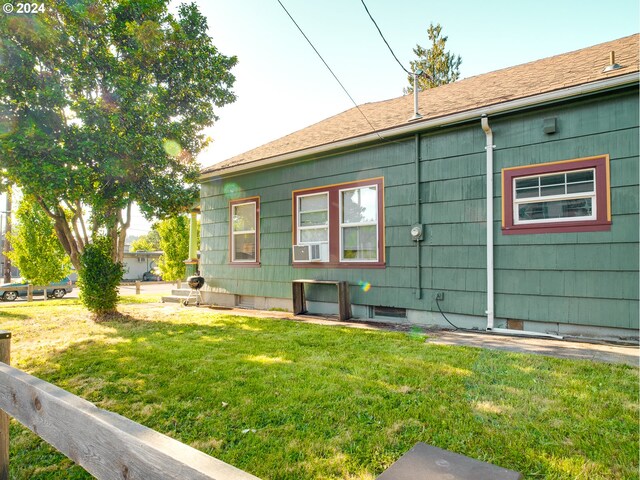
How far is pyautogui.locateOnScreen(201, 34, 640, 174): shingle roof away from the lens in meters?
5.20

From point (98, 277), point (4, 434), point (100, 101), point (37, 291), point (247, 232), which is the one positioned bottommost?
point (37, 291)

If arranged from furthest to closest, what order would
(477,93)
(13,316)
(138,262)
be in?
(138,262)
(13,316)
(477,93)

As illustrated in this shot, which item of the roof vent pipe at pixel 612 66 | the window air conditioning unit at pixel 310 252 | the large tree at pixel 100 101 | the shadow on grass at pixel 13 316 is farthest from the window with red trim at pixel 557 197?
the shadow on grass at pixel 13 316

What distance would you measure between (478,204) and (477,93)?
7.80 feet

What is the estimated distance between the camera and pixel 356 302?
6777 mm

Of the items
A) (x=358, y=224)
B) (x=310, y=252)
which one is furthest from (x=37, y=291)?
(x=358, y=224)

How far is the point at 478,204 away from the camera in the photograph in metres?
5.46

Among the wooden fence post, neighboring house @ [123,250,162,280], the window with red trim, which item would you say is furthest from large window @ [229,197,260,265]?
neighboring house @ [123,250,162,280]

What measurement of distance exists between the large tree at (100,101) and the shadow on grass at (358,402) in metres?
3.10

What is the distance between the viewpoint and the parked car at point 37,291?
53.5 feet

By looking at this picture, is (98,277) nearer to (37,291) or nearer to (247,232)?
(247,232)

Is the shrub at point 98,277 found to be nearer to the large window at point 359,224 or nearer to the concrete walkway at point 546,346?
the large window at point 359,224

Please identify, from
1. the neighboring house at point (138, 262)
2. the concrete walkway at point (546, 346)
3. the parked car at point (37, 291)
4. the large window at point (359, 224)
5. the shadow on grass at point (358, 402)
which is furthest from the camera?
the neighboring house at point (138, 262)

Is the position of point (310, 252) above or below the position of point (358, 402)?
above
